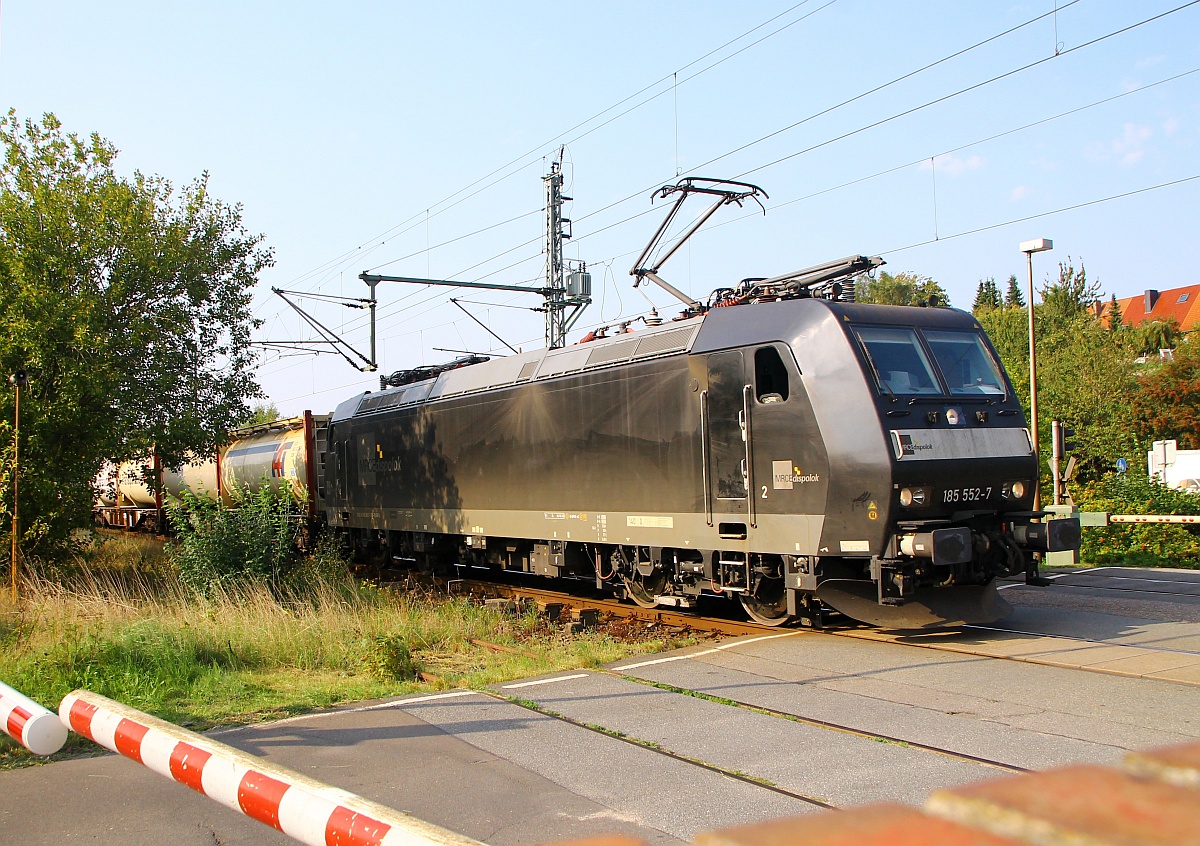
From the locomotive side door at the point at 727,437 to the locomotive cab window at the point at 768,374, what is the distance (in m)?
0.18

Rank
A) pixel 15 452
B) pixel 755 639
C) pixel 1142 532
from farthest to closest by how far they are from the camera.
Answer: pixel 1142 532 < pixel 15 452 < pixel 755 639

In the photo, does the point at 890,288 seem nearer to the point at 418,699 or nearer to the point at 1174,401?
the point at 1174,401

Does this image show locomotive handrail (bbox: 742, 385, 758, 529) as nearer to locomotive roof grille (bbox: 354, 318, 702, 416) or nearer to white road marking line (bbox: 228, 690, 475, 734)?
locomotive roof grille (bbox: 354, 318, 702, 416)

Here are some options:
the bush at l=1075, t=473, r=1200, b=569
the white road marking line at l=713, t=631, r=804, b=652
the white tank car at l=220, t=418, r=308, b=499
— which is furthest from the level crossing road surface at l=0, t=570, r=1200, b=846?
the white tank car at l=220, t=418, r=308, b=499

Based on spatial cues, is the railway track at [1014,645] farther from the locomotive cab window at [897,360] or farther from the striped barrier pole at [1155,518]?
the striped barrier pole at [1155,518]

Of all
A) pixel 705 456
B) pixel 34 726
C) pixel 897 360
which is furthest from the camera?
pixel 705 456

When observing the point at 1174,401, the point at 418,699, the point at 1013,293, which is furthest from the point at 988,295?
the point at 418,699

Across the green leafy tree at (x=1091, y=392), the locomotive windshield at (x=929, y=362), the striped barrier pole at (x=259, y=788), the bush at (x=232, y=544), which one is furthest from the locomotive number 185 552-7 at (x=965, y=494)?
the green leafy tree at (x=1091, y=392)

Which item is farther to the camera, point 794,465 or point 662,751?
point 794,465

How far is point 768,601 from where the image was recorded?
1124 centimetres

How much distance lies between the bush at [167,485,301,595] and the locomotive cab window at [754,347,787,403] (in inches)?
300

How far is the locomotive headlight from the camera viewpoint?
1040 cm

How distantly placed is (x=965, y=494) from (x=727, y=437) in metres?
2.50

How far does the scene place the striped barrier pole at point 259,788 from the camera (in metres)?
2.48
